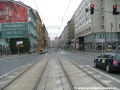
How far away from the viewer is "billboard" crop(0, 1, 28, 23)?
70438 mm

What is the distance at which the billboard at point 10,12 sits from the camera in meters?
70.4

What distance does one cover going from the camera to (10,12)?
70.6 metres

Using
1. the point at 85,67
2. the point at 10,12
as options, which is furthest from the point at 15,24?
the point at 85,67

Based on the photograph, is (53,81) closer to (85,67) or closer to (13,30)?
(85,67)

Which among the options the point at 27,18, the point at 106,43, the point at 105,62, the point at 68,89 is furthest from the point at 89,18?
the point at 68,89

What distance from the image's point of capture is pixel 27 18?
237 ft

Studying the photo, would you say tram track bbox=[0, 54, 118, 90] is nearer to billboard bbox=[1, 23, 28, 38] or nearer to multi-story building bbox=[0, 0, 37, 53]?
multi-story building bbox=[0, 0, 37, 53]

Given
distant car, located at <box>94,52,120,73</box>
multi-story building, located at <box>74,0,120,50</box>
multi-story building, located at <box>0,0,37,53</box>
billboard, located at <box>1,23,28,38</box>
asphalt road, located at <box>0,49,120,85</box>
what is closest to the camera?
asphalt road, located at <box>0,49,120,85</box>

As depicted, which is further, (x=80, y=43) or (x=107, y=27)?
(x=80, y=43)

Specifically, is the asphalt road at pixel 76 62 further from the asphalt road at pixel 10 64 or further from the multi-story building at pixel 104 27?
the multi-story building at pixel 104 27

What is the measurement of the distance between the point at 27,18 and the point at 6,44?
11.0 meters

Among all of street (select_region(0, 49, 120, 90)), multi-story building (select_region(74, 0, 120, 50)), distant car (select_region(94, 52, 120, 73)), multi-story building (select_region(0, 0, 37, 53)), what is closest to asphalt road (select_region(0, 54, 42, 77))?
street (select_region(0, 49, 120, 90))

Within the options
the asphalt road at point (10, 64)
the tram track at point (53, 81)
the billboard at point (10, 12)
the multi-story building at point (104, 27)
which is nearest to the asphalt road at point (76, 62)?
the asphalt road at point (10, 64)

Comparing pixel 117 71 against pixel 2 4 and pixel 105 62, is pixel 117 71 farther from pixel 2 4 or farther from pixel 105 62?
pixel 2 4
